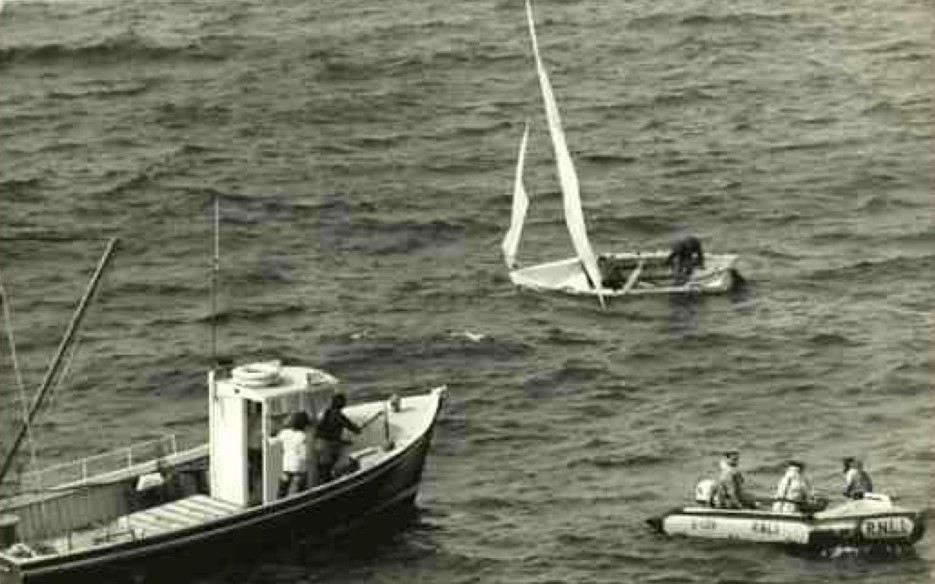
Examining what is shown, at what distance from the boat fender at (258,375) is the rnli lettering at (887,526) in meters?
11.7

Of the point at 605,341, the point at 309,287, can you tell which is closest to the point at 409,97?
the point at 309,287

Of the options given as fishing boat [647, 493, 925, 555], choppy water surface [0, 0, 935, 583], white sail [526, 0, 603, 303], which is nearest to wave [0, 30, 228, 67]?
choppy water surface [0, 0, 935, 583]

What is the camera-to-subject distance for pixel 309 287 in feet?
213

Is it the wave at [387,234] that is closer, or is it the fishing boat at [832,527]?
the fishing boat at [832,527]

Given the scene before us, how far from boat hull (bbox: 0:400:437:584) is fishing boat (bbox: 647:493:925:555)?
621 centimetres

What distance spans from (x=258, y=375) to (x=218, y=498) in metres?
2.71

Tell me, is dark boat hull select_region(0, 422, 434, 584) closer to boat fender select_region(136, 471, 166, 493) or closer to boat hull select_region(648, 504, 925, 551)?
boat fender select_region(136, 471, 166, 493)

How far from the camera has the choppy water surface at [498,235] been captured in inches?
1884

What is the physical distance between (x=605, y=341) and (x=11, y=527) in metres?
23.3

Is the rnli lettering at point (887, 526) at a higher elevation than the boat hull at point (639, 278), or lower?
lower


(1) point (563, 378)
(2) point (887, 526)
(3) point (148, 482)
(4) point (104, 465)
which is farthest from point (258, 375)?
(1) point (563, 378)

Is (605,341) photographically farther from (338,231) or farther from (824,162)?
(824,162)

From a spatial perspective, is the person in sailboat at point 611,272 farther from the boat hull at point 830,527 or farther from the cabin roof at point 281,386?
the cabin roof at point 281,386

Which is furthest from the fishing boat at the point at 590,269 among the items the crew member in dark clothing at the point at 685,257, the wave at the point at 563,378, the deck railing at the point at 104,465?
the deck railing at the point at 104,465
